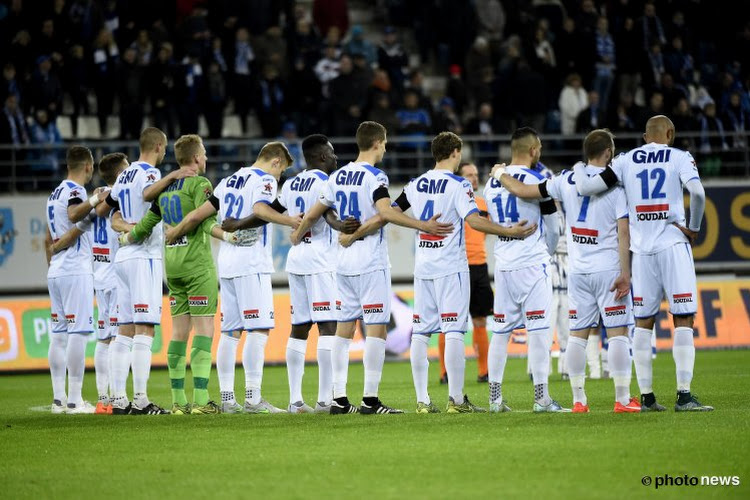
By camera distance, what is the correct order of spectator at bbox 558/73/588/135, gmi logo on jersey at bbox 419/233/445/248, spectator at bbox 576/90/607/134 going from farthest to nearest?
spectator at bbox 558/73/588/135
spectator at bbox 576/90/607/134
gmi logo on jersey at bbox 419/233/445/248

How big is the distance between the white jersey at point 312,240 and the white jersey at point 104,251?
2423mm

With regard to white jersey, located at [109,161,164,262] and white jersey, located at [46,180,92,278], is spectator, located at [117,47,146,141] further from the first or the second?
white jersey, located at [109,161,164,262]

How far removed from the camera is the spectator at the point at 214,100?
81.8 ft

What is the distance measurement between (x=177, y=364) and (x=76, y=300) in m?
2.11

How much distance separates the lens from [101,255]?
14344mm

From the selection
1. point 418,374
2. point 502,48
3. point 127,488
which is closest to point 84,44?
point 502,48

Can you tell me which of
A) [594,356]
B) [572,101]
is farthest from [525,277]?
[572,101]

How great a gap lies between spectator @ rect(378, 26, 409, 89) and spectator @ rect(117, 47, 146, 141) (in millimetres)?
5273

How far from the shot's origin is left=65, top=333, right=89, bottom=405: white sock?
14227 mm

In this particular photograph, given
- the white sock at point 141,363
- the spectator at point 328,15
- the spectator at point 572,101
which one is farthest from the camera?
the spectator at point 328,15

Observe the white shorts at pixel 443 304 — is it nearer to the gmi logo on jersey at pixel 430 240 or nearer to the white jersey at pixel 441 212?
the white jersey at pixel 441 212

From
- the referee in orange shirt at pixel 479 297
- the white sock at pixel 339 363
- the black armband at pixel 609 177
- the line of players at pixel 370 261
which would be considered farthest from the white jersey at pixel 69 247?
the black armband at pixel 609 177

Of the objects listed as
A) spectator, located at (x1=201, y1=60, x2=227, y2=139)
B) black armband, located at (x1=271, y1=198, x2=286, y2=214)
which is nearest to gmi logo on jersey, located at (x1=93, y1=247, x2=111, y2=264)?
black armband, located at (x1=271, y1=198, x2=286, y2=214)

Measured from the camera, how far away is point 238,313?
43.0ft
